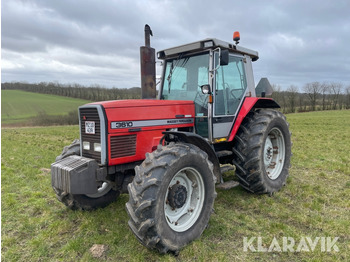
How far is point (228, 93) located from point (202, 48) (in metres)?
0.93

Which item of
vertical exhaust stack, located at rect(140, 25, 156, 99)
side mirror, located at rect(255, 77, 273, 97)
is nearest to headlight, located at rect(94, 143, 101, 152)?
vertical exhaust stack, located at rect(140, 25, 156, 99)

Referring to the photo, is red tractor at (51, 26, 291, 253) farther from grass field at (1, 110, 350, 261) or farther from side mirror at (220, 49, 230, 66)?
grass field at (1, 110, 350, 261)

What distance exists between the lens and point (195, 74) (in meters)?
4.27

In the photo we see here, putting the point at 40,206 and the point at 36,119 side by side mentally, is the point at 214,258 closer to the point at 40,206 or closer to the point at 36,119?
the point at 40,206

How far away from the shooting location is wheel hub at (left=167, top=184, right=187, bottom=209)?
3.14 metres

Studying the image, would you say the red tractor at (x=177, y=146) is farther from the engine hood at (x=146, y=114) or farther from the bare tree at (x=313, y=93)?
the bare tree at (x=313, y=93)

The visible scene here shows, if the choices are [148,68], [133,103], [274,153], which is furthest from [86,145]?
[274,153]

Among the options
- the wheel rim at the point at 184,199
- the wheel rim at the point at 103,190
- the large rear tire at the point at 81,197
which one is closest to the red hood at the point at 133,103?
the large rear tire at the point at 81,197

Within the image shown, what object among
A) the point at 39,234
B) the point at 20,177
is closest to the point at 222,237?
the point at 39,234

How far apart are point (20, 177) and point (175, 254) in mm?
5108

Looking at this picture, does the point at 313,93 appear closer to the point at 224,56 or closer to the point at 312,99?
the point at 312,99

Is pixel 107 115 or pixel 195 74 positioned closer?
pixel 107 115

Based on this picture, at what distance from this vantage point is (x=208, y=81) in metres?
4.09

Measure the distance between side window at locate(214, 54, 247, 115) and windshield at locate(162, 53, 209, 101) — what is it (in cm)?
27
